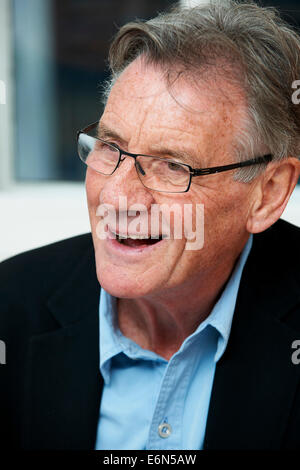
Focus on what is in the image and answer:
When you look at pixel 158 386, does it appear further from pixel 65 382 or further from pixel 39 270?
pixel 39 270

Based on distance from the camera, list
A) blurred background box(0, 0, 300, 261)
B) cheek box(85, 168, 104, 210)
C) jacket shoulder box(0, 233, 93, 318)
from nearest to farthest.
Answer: cheek box(85, 168, 104, 210)
jacket shoulder box(0, 233, 93, 318)
blurred background box(0, 0, 300, 261)

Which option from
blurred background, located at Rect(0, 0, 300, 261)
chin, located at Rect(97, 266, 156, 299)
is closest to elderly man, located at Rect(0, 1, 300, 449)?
chin, located at Rect(97, 266, 156, 299)

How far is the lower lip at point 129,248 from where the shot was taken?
1222mm

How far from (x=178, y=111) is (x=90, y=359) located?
0.63 m

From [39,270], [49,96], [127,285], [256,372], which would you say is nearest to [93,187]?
[127,285]

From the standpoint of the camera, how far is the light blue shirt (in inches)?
51.6

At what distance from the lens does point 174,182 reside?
4.04 ft

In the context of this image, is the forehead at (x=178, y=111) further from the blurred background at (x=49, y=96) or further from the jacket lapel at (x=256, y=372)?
the blurred background at (x=49, y=96)

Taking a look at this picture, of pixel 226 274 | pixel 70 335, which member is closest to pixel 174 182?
pixel 226 274

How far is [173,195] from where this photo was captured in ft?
4.01

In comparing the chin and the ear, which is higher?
the ear

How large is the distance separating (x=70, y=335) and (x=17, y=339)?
140mm

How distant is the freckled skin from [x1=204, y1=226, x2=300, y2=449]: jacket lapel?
0.52 ft

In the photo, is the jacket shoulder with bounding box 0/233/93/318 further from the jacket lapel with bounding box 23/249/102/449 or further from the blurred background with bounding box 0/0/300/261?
the blurred background with bounding box 0/0/300/261
